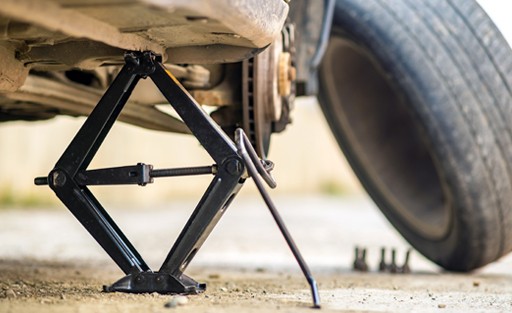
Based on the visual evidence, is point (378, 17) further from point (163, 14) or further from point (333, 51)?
point (163, 14)

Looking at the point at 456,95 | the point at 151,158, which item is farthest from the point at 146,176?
the point at 151,158

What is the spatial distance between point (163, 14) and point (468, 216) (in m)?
1.75

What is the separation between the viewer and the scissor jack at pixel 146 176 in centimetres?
200

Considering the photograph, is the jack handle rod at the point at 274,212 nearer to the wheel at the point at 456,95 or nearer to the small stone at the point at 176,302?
the small stone at the point at 176,302

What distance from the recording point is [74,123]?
983 centimetres

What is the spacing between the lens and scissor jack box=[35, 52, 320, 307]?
200 centimetres

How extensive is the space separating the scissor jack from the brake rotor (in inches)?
21.4

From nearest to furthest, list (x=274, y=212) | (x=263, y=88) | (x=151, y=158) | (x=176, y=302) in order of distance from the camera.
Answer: (x=176, y=302) < (x=274, y=212) < (x=263, y=88) < (x=151, y=158)

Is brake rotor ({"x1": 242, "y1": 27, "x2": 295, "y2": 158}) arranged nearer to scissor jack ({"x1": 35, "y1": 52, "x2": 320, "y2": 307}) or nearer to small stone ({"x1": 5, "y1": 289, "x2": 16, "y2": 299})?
scissor jack ({"x1": 35, "y1": 52, "x2": 320, "y2": 307})

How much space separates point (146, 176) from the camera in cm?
203

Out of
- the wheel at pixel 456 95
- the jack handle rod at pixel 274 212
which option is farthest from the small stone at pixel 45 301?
the wheel at pixel 456 95

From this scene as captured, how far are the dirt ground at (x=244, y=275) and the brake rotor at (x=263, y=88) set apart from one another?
50 cm

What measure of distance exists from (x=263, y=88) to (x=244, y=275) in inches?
32.4

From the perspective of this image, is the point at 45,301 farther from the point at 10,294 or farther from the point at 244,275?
the point at 244,275
